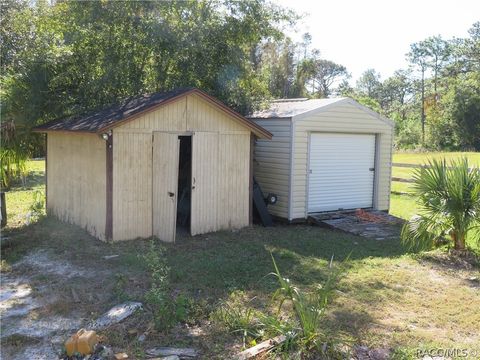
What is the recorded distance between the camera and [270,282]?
656cm

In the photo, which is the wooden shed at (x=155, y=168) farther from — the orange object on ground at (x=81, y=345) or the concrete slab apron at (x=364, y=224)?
the orange object on ground at (x=81, y=345)

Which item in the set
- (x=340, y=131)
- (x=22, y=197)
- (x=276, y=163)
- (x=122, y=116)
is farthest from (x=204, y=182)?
(x=22, y=197)

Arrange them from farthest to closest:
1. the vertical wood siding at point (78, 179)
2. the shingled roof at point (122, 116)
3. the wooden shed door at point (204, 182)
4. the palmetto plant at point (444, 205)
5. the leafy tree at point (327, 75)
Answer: the leafy tree at point (327, 75) → the wooden shed door at point (204, 182) → the vertical wood siding at point (78, 179) → the shingled roof at point (122, 116) → the palmetto plant at point (444, 205)

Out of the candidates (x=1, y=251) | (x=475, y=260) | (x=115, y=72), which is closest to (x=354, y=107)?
(x=475, y=260)

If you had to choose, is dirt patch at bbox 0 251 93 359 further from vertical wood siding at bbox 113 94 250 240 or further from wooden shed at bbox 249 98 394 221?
wooden shed at bbox 249 98 394 221

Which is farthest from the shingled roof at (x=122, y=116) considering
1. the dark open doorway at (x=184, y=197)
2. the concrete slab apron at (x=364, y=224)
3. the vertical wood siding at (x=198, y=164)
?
the concrete slab apron at (x=364, y=224)

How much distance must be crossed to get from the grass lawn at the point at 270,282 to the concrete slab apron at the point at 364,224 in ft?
1.43

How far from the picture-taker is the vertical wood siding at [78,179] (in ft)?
→ 28.7

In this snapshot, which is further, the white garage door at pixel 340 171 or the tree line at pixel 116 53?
the white garage door at pixel 340 171

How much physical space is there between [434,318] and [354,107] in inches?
277

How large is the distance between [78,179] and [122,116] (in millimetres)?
2019

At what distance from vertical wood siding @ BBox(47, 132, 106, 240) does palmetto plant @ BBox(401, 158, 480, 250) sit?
214 inches

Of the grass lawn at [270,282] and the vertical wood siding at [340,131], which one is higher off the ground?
the vertical wood siding at [340,131]

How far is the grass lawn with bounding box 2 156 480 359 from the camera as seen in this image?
16.0ft
